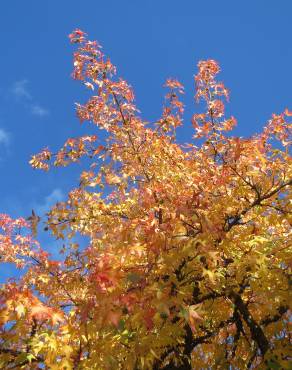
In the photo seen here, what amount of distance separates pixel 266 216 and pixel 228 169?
1384 millimetres

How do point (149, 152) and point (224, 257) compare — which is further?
point (149, 152)

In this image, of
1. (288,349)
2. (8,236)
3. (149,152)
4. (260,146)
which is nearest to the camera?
(288,349)

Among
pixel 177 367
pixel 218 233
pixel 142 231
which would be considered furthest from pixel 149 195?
pixel 177 367

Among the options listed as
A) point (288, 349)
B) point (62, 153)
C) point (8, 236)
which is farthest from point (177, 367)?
point (8, 236)

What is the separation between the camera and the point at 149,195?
624 centimetres

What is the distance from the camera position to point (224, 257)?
6.24 metres

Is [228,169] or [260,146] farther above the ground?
[260,146]

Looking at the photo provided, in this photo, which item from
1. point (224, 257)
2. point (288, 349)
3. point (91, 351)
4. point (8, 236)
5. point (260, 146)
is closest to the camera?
point (91, 351)

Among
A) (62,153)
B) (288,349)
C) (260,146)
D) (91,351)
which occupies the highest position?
(62,153)

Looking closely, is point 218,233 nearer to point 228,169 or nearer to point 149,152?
point 228,169

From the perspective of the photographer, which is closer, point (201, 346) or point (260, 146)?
point (260, 146)

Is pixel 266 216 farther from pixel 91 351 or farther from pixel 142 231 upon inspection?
pixel 91 351

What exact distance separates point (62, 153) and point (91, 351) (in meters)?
4.26

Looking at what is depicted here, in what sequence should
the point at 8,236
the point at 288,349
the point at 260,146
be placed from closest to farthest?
1. the point at 288,349
2. the point at 260,146
3. the point at 8,236
